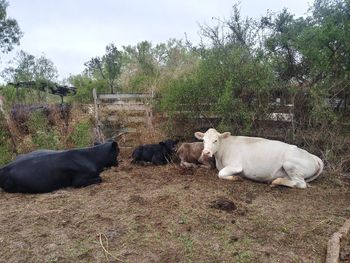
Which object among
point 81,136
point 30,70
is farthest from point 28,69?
point 81,136

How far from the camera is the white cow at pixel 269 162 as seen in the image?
5215 millimetres

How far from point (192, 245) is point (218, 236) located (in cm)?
34

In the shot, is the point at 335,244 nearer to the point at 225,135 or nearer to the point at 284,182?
the point at 284,182

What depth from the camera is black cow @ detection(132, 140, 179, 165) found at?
6910mm

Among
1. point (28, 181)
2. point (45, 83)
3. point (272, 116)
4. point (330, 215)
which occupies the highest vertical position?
point (45, 83)

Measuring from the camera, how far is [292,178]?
5.23 meters

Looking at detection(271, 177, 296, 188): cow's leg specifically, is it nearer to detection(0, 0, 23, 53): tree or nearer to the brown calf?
the brown calf

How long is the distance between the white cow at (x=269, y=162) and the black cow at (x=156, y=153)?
142cm

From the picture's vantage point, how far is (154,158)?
6.88 metres

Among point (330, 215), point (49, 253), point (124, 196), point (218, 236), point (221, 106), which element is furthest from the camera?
point (221, 106)

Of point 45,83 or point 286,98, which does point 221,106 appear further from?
point 45,83

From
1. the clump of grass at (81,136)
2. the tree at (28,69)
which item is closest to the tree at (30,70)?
the tree at (28,69)

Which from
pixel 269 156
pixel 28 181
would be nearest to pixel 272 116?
pixel 269 156

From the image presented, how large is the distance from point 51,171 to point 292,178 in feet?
12.3
